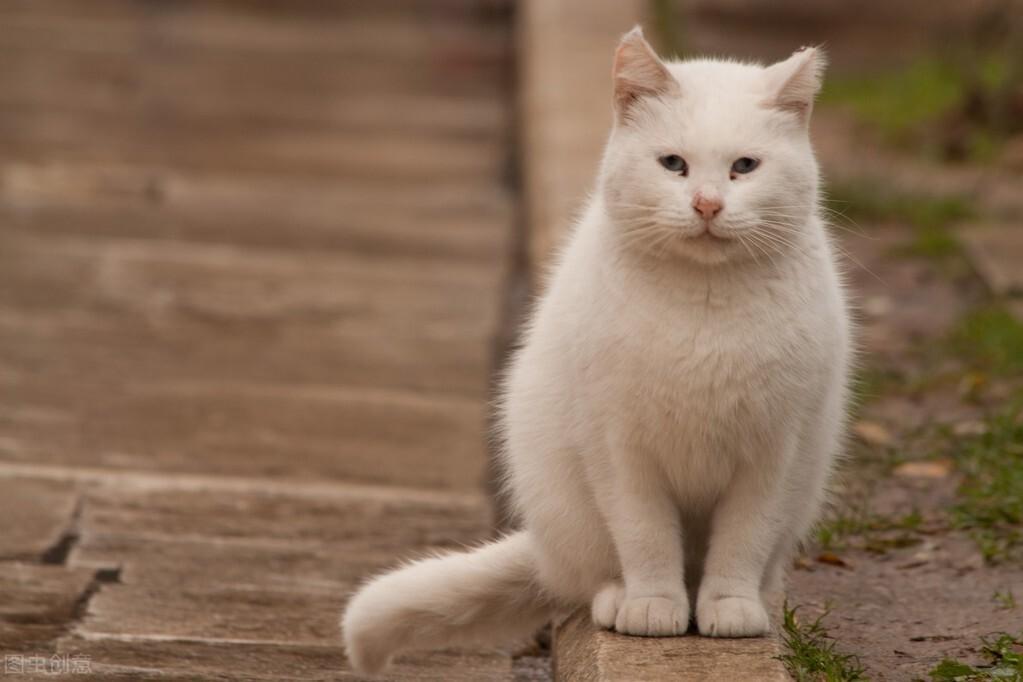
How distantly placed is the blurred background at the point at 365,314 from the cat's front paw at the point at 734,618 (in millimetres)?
82

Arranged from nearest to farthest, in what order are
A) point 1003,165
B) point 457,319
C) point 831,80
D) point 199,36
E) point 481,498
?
1. point 481,498
2. point 457,319
3. point 1003,165
4. point 831,80
5. point 199,36

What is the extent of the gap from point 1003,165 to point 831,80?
2.56m

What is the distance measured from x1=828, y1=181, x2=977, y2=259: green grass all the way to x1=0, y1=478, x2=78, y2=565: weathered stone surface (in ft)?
12.1

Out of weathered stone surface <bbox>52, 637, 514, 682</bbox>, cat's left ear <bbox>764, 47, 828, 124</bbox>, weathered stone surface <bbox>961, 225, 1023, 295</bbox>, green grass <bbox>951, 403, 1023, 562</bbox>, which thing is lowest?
weathered stone surface <bbox>52, 637, 514, 682</bbox>

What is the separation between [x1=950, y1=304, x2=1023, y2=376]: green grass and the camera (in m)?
5.29

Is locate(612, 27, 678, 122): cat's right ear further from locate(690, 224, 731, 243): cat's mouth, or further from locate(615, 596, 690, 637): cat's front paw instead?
locate(615, 596, 690, 637): cat's front paw

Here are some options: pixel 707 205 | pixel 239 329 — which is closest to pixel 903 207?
pixel 239 329

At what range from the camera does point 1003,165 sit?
26.6ft

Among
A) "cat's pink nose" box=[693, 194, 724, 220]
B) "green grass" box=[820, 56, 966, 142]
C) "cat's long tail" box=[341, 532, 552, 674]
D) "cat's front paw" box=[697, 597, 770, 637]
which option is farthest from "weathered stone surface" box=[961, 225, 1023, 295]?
"cat's pink nose" box=[693, 194, 724, 220]

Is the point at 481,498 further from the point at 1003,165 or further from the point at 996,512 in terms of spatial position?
the point at 1003,165

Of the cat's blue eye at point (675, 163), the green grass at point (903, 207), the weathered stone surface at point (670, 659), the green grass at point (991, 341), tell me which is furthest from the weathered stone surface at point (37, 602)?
the green grass at point (903, 207)

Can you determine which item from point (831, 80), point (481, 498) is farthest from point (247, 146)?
point (481, 498)

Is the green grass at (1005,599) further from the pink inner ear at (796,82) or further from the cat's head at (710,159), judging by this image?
the pink inner ear at (796,82)

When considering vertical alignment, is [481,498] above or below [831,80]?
below
